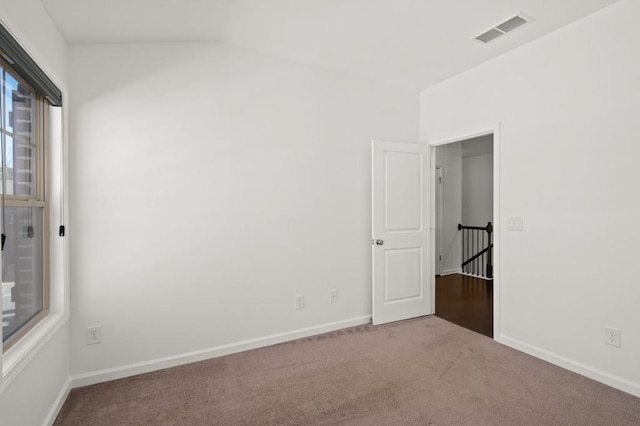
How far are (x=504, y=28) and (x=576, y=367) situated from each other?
2682mm

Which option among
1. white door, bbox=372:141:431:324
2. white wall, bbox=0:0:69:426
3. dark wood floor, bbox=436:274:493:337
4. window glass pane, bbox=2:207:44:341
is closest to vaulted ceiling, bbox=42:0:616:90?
white wall, bbox=0:0:69:426

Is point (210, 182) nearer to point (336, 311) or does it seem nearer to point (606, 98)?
point (336, 311)

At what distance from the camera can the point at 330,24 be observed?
8.54 feet

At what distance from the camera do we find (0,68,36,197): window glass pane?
68.7 inches

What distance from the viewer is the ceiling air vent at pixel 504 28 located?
2.49 metres

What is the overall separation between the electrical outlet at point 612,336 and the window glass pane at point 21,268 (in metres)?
3.72

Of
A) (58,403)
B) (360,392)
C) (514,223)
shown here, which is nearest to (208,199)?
(58,403)

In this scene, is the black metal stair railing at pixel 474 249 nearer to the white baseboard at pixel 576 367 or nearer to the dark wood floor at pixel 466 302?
the dark wood floor at pixel 466 302

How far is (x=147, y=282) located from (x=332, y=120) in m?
2.27

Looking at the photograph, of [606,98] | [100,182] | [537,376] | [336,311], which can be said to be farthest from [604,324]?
[100,182]

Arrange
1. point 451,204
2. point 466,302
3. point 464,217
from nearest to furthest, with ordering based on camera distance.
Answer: point 466,302 → point 451,204 → point 464,217

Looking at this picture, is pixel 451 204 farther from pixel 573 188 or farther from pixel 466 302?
pixel 573 188

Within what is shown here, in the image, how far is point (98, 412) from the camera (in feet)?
6.98

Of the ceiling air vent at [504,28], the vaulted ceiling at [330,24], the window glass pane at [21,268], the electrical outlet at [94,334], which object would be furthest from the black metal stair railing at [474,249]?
the window glass pane at [21,268]
